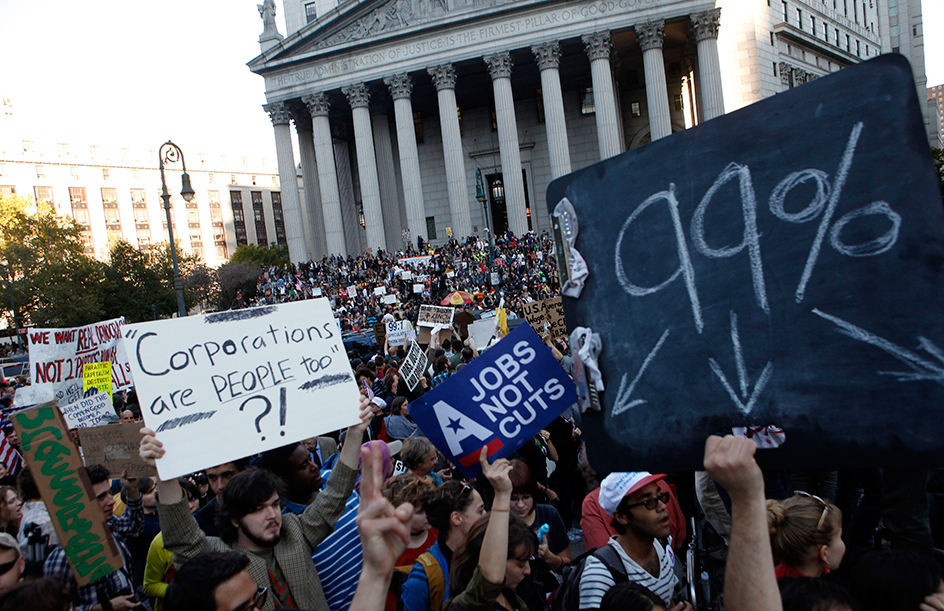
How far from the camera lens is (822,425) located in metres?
2.09

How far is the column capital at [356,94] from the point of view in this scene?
126 feet

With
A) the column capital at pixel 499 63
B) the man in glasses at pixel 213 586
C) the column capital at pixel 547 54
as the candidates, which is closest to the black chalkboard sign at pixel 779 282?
the man in glasses at pixel 213 586

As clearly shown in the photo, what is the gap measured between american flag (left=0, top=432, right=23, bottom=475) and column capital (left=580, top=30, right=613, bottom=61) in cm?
3408

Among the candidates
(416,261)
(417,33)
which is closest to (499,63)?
(417,33)

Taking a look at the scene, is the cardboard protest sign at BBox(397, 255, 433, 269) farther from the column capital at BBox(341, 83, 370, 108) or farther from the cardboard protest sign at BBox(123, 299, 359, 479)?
the cardboard protest sign at BBox(123, 299, 359, 479)

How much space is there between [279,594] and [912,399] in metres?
2.77

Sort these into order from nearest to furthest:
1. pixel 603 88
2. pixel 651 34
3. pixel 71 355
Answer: pixel 71 355 < pixel 651 34 < pixel 603 88

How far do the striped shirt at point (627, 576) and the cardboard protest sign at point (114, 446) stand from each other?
154 inches

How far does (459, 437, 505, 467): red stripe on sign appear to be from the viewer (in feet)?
11.5

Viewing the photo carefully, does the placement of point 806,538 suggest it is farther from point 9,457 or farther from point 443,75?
point 443,75

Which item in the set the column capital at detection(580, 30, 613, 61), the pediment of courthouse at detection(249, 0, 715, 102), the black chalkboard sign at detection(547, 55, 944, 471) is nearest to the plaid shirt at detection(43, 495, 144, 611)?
the black chalkboard sign at detection(547, 55, 944, 471)

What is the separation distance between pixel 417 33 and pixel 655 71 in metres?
13.3

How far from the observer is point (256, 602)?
2742 millimetres

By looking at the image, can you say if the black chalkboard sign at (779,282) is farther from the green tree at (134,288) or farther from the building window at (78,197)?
the building window at (78,197)
